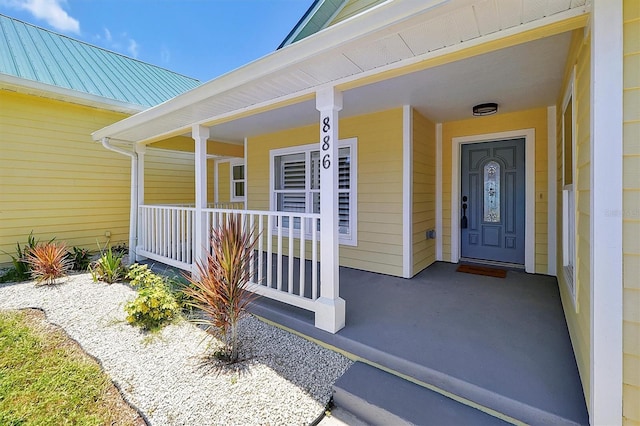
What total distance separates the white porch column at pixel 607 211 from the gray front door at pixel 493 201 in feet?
11.5

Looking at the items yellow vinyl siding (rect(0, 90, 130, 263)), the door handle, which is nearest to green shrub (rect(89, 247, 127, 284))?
yellow vinyl siding (rect(0, 90, 130, 263))

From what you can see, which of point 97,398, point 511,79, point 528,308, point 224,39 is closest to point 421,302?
point 528,308

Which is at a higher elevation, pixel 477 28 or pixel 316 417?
pixel 477 28

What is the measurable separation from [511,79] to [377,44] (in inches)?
75.4

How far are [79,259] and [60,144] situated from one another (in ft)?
7.65

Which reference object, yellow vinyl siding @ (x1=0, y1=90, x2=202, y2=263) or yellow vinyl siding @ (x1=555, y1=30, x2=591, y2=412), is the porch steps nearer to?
yellow vinyl siding @ (x1=555, y1=30, x2=591, y2=412)

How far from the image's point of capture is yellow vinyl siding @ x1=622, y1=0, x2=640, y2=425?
1379 mm

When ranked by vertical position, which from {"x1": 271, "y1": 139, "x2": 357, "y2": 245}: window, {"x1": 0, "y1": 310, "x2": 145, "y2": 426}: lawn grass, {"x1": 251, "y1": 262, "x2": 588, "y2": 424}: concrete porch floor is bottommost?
{"x1": 0, "y1": 310, "x2": 145, "y2": 426}: lawn grass

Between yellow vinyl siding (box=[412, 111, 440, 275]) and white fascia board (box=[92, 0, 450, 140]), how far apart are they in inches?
96.1

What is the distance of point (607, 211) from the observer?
56.3 inches

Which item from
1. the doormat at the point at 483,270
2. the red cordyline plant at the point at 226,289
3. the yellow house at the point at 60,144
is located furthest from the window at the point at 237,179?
the doormat at the point at 483,270

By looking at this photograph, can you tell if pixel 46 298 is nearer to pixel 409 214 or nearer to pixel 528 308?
pixel 409 214

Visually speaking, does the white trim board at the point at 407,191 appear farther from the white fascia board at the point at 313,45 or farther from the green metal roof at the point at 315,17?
the white fascia board at the point at 313,45

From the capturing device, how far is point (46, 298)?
3783 mm
